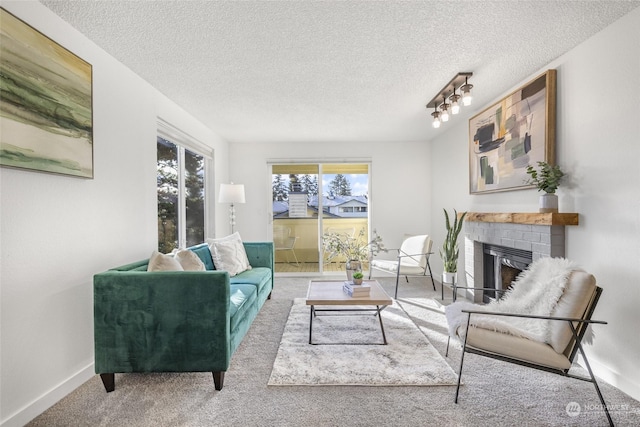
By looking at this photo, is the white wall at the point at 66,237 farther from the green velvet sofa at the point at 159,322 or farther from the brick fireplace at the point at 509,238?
the brick fireplace at the point at 509,238

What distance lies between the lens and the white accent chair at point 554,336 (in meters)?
1.72

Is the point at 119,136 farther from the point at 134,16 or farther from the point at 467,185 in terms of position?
the point at 467,185

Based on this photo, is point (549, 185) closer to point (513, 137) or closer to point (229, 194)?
point (513, 137)

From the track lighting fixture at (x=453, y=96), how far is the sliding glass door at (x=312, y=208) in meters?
2.19

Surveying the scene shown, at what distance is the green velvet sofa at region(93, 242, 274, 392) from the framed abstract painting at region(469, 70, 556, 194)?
274cm

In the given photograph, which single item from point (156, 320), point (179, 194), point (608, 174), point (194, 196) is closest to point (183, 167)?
point (179, 194)

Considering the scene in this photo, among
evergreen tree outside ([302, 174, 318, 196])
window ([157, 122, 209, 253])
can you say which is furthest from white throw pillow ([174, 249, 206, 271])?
evergreen tree outside ([302, 174, 318, 196])

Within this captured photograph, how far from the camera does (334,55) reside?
7.81ft

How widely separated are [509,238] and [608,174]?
1.06m

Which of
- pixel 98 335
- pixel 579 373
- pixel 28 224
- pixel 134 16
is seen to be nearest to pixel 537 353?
pixel 579 373

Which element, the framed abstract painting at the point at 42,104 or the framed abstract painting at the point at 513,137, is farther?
the framed abstract painting at the point at 513,137

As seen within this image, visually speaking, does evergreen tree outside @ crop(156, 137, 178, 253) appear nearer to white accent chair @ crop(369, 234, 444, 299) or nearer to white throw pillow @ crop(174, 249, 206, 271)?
white throw pillow @ crop(174, 249, 206, 271)

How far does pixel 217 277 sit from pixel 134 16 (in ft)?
5.58

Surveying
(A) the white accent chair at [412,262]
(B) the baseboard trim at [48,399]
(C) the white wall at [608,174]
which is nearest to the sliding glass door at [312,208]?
(A) the white accent chair at [412,262]
